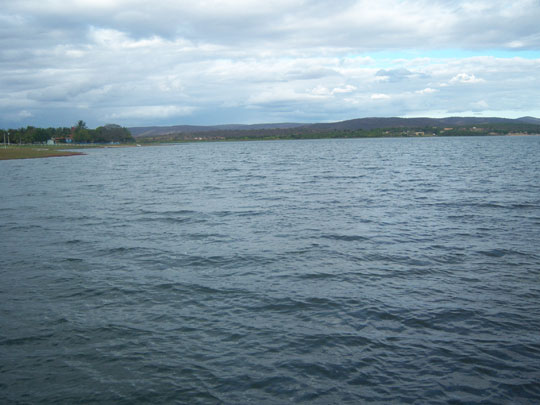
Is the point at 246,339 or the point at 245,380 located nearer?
the point at 245,380

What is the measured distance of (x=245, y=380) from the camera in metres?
9.23

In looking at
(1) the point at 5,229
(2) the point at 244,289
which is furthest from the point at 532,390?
(1) the point at 5,229

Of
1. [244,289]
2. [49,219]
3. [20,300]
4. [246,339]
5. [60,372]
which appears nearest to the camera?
[60,372]

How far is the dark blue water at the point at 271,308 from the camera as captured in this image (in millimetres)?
9148

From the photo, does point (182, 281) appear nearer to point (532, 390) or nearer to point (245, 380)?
point (245, 380)

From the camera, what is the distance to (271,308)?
12891mm

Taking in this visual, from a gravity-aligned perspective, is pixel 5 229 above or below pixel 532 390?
above

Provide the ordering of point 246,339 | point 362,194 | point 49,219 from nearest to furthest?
1. point 246,339
2. point 49,219
3. point 362,194

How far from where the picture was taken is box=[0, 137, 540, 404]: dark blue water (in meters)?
9.15

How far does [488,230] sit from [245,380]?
18541 millimetres

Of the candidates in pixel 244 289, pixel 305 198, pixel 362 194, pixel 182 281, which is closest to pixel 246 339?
pixel 244 289

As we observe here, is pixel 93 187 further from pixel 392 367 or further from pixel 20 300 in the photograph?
pixel 392 367

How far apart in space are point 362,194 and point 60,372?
30993 mm

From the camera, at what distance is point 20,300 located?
44.5 ft
